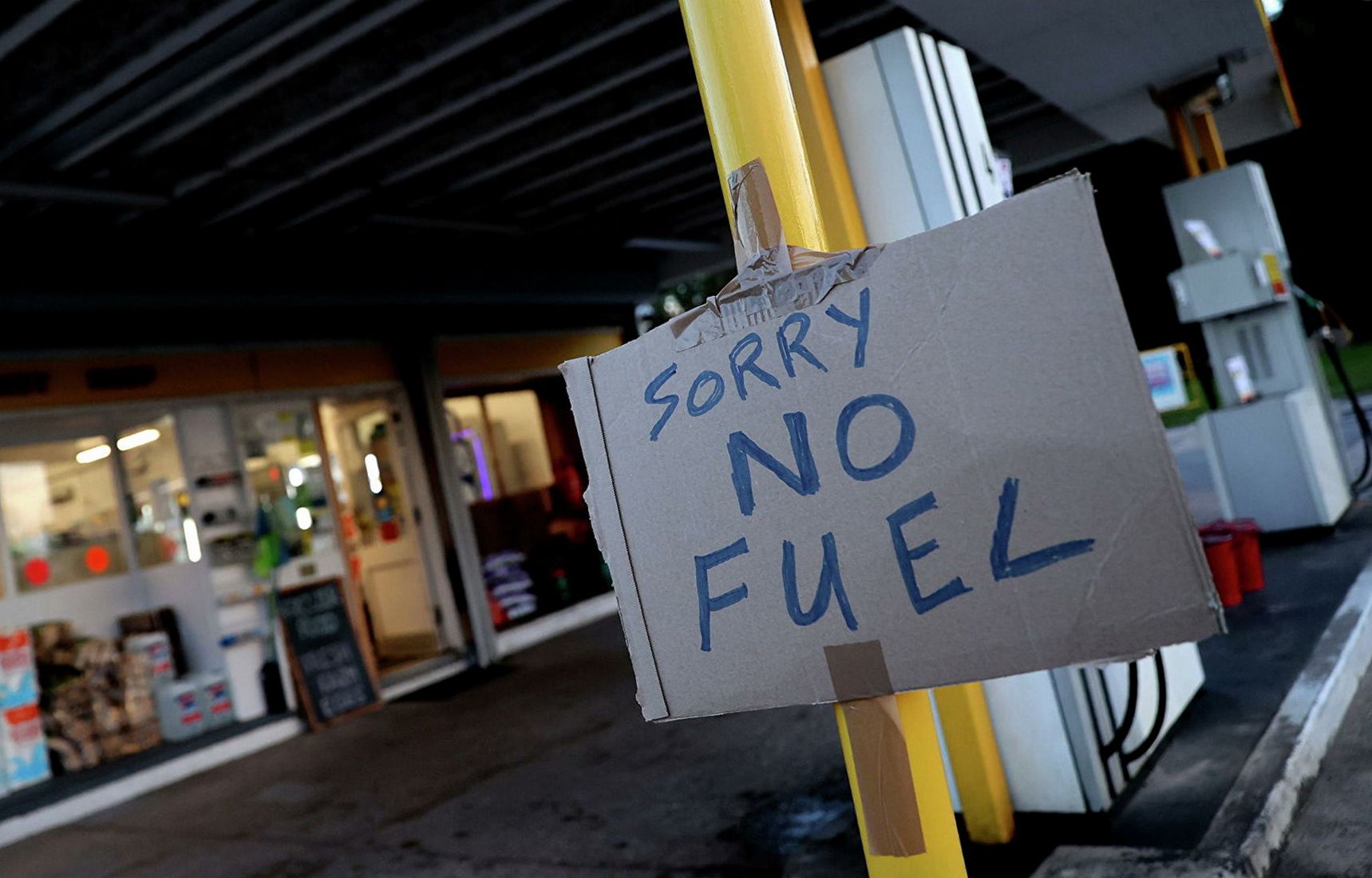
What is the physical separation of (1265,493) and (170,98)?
Result: 6.71m

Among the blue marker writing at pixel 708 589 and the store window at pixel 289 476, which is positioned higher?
the store window at pixel 289 476

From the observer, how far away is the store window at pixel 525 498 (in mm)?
9852

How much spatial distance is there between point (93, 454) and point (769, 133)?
7545 millimetres

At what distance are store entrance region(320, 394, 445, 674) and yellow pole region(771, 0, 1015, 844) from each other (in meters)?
6.66

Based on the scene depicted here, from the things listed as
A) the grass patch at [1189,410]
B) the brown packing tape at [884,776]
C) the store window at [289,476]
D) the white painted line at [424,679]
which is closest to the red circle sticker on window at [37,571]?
the store window at [289,476]

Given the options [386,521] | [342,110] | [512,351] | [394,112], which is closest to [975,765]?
[342,110]

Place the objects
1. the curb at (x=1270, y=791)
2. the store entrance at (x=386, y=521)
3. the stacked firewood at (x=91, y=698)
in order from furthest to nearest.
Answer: the store entrance at (x=386, y=521)
the stacked firewood at (x=91, y=698)
the curb at (x=1270, y=791)

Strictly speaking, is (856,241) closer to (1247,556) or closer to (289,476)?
(1247,556)

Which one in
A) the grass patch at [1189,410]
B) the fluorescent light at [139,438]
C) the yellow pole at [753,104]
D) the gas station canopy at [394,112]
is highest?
the gas station canopy at [394,112]

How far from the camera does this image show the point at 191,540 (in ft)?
24.7

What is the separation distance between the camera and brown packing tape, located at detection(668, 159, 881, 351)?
1305 millimetres

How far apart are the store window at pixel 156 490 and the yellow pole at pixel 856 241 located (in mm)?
6117

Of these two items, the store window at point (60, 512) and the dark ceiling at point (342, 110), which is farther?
the store window at point (60, 512)

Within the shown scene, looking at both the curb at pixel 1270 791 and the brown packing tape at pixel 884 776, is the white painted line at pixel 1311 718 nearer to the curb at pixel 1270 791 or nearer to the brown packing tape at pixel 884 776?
the curb at pixel 1270 791
